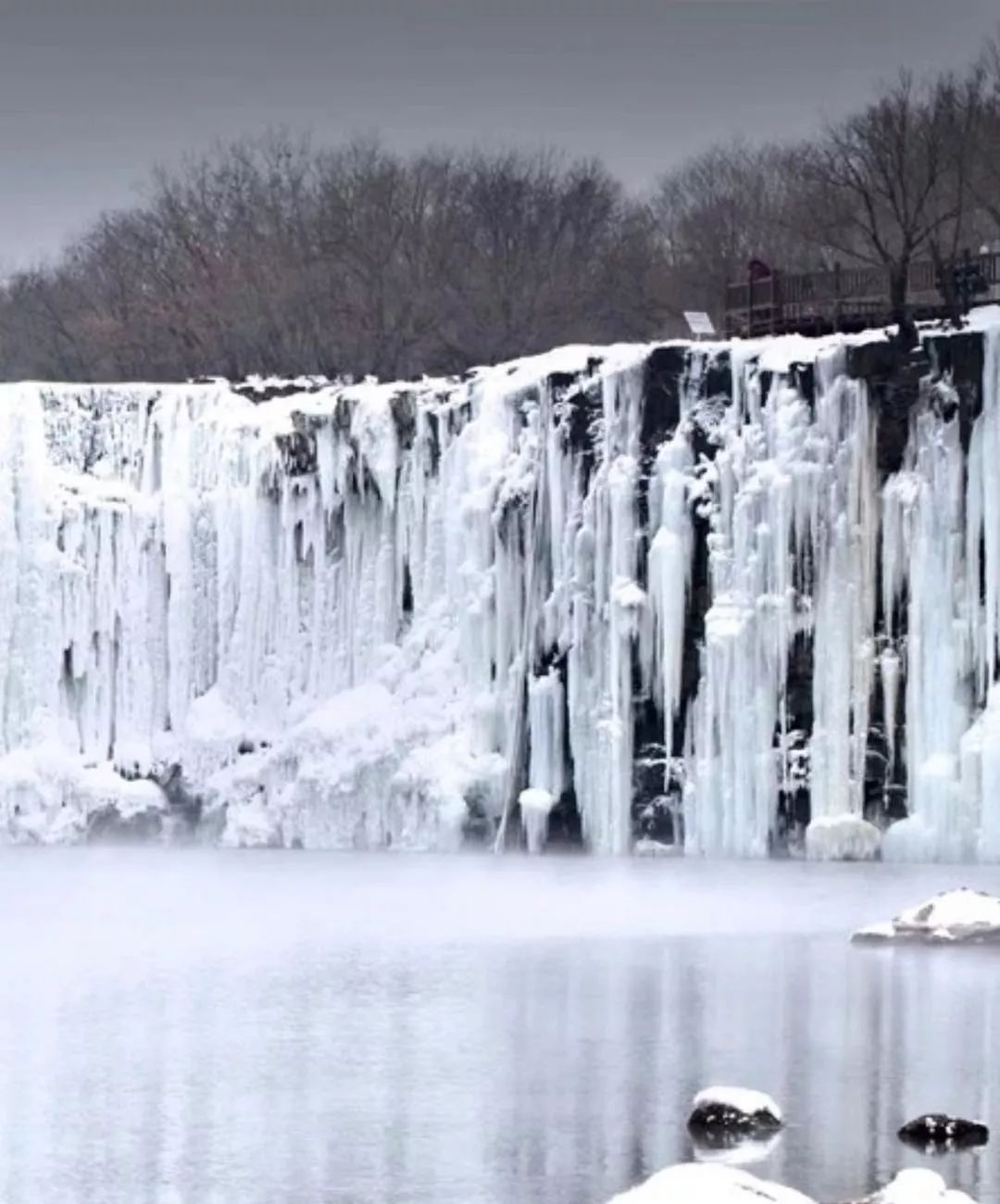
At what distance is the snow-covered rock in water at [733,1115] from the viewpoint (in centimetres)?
2025

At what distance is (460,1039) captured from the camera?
Answer: 2433cm

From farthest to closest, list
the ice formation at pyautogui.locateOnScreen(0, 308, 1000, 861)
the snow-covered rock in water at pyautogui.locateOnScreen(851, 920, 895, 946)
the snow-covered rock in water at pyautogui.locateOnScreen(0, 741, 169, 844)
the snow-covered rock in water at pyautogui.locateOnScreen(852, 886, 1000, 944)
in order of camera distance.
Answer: the snow-covered rock in water at pyautogui.locateOnScreen(0, 741, 169, 844)
the ice formation at pyautogui.locateOnScreen(0, 308, 1000, 861)
the snow-covered rock in water at pyautogui.locateOnScreen(852, 886, 1000, 944)
the snow-covered rock in water at pyautogui.locateOnScreen(851, 920, 895, 946)

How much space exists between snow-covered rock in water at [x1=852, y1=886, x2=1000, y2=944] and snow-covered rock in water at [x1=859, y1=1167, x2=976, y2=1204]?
13.8m

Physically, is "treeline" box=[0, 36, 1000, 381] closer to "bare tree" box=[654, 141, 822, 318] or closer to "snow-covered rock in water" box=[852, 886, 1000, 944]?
"bare tree" box=[654, 141, 822, 318]

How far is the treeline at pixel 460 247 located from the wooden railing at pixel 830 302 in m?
3.73

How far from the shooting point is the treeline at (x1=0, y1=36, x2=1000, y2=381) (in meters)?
63.9

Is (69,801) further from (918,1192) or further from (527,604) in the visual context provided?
(918,1192)

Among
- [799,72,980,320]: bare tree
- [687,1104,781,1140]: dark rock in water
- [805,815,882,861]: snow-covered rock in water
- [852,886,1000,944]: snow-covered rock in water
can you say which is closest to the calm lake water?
[687,1104,781,1140]: dark rock in water

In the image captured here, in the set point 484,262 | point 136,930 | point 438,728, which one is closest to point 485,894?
point 136,930

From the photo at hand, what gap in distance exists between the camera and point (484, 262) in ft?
233

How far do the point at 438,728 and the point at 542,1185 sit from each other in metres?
28.8

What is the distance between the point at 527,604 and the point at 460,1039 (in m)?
22.3

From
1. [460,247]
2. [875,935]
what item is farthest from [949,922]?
[460,247]

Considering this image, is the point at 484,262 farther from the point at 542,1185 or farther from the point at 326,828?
the point at 542,1185
